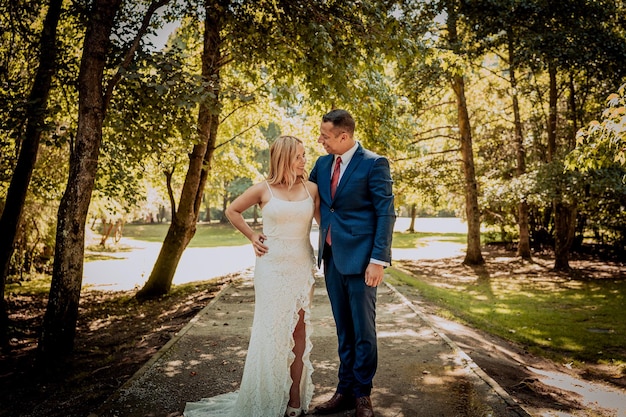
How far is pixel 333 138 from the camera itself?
161 inches

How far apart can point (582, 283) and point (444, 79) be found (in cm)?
825

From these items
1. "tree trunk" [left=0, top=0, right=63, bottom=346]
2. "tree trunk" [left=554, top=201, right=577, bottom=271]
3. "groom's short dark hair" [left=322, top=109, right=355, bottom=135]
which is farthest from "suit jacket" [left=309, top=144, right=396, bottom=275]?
"tree trunk" [left=554, top=201, right=577, bottom=271]

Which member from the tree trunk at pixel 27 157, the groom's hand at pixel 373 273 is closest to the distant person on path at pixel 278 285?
the groom's hand at pixel 373 273

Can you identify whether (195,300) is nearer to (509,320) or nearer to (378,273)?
(509,320)

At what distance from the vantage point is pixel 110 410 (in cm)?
424

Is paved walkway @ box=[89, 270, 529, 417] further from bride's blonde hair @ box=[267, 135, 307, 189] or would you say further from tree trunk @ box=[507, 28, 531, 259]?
tree trunk @ box=[507, 28, 531, 259]

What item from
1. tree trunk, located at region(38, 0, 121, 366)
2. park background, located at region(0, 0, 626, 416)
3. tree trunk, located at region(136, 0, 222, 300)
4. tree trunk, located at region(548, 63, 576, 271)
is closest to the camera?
tree trunk, located at region(38, 0, 121, 366)

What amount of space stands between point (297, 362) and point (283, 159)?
1814 mm

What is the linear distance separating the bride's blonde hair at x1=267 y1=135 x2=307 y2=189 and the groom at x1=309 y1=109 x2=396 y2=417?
14.4 inches

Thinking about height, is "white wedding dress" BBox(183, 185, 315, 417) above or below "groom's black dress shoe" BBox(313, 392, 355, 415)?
above

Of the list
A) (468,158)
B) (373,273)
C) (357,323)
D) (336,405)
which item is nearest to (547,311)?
(468,158)

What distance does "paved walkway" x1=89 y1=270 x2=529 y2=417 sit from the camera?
14.1 ft

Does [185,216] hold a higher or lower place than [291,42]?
lower

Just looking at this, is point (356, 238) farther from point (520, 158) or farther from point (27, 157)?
point (520, 158)
